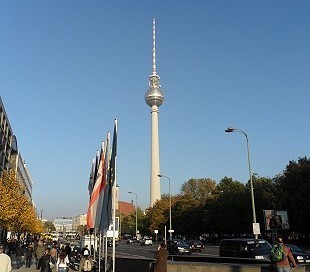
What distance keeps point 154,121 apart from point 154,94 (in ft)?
42.3

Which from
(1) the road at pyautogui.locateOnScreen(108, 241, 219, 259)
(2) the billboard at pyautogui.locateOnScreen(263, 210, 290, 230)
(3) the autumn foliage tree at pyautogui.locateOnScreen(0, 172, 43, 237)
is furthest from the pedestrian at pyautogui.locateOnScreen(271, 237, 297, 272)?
(3) the autumn foliage tree at pyautogui.locateOnScreen(0, 172, 43, 237)

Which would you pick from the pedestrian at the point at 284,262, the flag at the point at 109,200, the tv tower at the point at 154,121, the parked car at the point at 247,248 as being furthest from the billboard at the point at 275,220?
the tv tower at the point at 154,121

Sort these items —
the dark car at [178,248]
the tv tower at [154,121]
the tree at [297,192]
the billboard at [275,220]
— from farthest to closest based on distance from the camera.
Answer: the tv tower at [154,121] < the tree at [297,192] < the dark car at [178,248] < the billboard at [275,220]

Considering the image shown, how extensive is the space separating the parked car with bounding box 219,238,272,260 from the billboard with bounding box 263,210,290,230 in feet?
28.8

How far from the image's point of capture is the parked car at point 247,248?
2317cm

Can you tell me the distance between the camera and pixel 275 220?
3462 centimetres

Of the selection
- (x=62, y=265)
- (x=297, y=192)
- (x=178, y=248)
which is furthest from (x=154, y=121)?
(x=62, y=265)

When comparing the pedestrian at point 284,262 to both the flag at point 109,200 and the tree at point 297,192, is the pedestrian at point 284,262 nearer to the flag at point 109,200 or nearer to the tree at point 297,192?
the flag at point 109,200

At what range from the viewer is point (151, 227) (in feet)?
363

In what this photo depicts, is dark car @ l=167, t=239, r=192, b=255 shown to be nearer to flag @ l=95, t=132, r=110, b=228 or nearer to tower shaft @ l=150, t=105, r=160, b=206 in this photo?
flag @ l=95, t=132, r=110, b=228

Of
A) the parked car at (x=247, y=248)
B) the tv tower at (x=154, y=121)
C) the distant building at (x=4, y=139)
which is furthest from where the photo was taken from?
the tv tower at (x=154, y=121)

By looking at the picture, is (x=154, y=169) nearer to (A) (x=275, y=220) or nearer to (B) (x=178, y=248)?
(B) (x=178, y=248)

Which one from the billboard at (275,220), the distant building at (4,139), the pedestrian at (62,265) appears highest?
the distant building at (4,139)

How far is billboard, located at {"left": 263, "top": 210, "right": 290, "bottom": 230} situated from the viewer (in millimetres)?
33438
